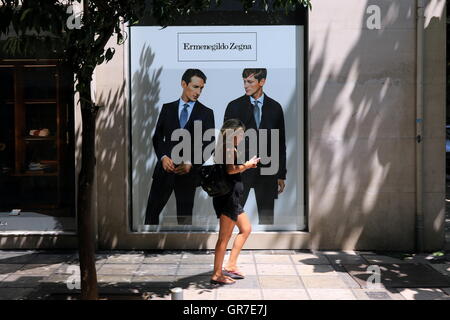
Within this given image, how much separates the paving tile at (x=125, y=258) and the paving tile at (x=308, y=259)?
215 centimetres

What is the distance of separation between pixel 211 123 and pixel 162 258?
2.11 m

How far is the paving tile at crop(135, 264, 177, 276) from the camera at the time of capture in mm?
7316

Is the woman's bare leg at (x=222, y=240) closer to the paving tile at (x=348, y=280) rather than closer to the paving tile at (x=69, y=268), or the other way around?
the paving tile at (x=348, y=280)

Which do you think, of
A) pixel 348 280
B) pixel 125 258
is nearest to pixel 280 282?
pixel 348 280

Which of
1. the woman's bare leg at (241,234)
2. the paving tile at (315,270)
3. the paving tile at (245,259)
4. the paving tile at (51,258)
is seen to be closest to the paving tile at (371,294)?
the paving tile at (315,270)

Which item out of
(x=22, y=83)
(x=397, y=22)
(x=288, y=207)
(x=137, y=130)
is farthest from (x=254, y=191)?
(x=22, y=83)

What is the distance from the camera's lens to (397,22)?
27.5 feet

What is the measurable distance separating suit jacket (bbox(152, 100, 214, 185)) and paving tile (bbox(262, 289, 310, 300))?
262cm

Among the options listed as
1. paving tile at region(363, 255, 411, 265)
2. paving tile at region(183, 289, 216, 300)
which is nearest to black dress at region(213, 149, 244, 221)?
paving tile at region(183, 289, 216, 300)

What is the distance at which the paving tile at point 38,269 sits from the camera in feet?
24.1

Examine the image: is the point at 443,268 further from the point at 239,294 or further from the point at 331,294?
the point at 239,294

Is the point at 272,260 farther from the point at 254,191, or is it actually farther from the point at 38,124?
the point at 38,124

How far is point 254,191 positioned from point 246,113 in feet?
3.85

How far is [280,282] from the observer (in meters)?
6.91
